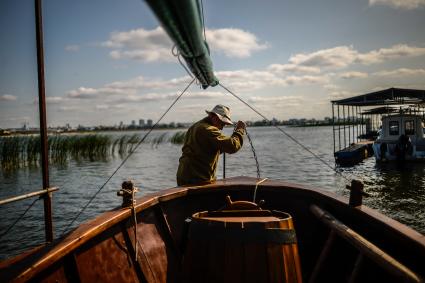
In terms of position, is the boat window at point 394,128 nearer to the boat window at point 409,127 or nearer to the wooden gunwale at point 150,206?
the boat window at point 409,127

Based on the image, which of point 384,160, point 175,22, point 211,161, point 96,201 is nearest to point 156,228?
point 211,161

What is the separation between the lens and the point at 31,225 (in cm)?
1098

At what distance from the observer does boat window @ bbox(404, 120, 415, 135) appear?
910 inches

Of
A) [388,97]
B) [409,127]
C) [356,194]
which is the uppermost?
[388,97]

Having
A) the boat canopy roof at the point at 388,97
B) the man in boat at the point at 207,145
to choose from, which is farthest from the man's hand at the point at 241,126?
the boat canopy roof at the point at 388,97

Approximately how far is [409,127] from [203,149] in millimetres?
22794

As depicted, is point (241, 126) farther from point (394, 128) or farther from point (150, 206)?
point (394, 128)

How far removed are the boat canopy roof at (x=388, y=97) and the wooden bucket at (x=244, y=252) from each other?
2134cm

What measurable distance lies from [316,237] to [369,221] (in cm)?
94

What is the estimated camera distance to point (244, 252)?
8.01 feet

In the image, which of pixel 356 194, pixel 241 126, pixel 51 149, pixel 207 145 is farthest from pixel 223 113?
pixel 51 149

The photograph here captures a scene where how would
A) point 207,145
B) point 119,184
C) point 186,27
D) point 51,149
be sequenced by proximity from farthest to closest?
1. point 51,149
2. point 119,184
3. point 207,145
4. point 186,27

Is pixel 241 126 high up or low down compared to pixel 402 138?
up

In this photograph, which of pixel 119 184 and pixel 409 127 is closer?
pixel 119 184
